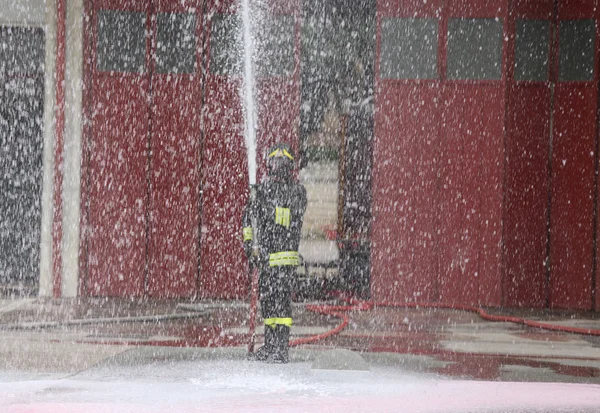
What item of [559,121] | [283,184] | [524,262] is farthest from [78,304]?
[559,121]

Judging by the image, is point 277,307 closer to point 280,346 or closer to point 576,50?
point 280,346

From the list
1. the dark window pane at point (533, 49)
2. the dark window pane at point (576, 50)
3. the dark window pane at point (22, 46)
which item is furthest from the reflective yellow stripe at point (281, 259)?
A: the dark window pane at point (22, 46)

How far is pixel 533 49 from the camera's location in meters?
12.2

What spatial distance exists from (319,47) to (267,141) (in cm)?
226

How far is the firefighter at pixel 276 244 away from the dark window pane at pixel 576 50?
7.00m

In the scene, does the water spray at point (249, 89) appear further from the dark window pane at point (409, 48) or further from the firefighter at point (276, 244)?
the firefighter at point (276, 244)

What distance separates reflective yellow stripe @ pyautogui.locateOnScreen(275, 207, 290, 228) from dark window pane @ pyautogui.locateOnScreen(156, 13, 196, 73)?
21.3ft

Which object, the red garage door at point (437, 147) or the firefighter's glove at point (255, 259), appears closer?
the firefighter's glove at point (255, 259)

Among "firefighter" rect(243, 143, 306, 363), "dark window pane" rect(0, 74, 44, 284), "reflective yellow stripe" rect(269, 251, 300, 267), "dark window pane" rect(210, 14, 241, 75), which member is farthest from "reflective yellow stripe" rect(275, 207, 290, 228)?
"dark window pane" rect(0, 74, 44, 284)

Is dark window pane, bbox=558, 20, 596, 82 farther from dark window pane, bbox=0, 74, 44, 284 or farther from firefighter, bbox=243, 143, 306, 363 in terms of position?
dark window pane, bbox=0, 74, 44, 284

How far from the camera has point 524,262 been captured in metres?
12.1

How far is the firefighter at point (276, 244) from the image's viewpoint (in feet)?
20.8

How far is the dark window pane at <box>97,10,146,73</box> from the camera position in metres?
12.3

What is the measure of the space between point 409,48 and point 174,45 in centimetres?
344
